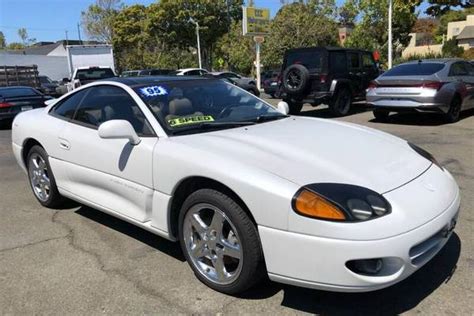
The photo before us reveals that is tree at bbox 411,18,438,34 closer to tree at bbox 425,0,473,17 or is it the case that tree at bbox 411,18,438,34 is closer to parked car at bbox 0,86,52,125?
tree at bbox 425,0,473,17

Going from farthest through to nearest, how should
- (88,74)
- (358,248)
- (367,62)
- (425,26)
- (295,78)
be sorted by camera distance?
(425,26)
(88,74)
(367,62)
(295,78)
(358,248)

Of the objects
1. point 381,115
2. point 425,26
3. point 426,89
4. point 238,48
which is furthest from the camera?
point 425,26

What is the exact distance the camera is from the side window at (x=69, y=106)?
4770 mm

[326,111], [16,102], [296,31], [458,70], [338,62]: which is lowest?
[326,111]

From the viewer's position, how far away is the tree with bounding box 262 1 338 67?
36.5 meters

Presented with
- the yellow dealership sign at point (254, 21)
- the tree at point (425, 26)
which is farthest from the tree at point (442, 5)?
the tree at point (425, 26)

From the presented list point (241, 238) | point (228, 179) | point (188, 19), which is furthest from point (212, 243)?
point (188, 19)

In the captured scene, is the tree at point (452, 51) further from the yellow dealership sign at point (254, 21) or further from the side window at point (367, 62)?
the side window at point (367, 62)

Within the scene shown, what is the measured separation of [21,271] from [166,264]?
113 cm

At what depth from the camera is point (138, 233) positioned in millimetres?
4438

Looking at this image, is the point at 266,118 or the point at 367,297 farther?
the point at 266,118

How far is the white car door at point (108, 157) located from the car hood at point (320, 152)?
401 mm

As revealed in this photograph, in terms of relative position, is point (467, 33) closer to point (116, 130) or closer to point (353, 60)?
point (353, 60)

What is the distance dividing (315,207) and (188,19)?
44.6 metres
